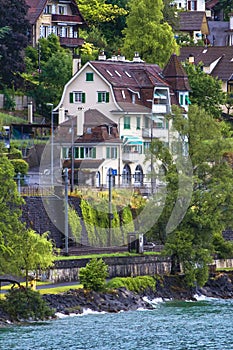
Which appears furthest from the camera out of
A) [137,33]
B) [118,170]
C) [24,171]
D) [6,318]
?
[137,33]

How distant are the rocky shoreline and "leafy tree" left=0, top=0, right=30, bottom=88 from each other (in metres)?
24.8

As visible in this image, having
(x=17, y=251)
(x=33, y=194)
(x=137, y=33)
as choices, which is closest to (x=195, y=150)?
(x=33, y=194)

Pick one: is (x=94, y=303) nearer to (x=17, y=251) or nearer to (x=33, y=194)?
(x=17, y=251)

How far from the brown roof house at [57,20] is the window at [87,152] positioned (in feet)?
66.4

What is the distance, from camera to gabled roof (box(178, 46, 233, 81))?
127m

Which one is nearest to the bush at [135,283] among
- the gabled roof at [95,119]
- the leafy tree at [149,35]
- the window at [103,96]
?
the gabled roof at [95,119]

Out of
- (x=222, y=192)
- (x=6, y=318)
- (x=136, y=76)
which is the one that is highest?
(x=136, y=76)

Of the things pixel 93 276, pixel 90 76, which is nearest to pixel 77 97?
pixel 90 76

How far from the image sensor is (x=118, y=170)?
9912cm

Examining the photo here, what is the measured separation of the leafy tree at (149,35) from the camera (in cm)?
11419

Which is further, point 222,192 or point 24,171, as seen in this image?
point 24,171

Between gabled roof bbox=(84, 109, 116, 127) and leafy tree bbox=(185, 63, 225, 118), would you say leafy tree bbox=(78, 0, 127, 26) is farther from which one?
gabled roof bbox=(84, 109, 116, 127)

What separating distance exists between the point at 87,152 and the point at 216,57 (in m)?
32.6

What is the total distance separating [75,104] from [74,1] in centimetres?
1860
